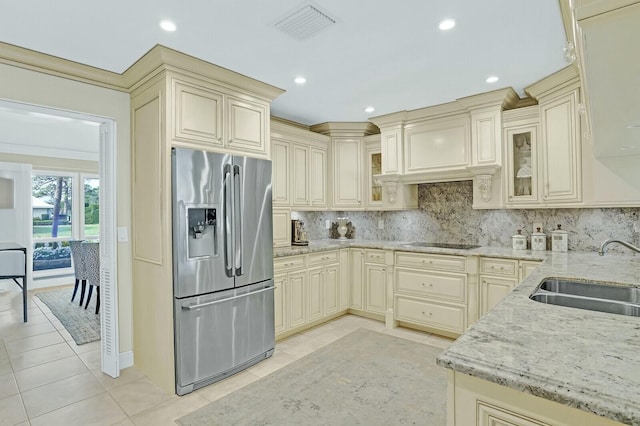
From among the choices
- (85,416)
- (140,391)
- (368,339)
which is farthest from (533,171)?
(85,416)

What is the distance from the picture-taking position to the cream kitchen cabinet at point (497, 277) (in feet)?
10.5

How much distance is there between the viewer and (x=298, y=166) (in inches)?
169

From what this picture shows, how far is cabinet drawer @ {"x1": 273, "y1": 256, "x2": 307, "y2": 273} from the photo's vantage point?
11.5 ft

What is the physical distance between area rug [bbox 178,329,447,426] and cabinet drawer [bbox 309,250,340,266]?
98cm

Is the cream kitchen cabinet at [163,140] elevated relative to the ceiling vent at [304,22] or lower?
lower

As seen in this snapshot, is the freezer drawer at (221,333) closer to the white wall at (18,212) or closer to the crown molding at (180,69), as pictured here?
the crown molding at (180,69)

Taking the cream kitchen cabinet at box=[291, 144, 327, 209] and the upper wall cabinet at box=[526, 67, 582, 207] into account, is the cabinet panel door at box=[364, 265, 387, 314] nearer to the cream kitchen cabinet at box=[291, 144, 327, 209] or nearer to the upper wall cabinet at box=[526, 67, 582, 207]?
the cream kitchen cabinet at box=[291, 144, 327, 209]

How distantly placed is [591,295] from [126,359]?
11.6ft

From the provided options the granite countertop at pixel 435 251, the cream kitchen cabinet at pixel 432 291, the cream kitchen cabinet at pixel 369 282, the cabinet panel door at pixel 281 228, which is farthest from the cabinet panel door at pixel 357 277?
the cabinet panel door at pixel 281 228

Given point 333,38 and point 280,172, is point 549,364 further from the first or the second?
point 280,172

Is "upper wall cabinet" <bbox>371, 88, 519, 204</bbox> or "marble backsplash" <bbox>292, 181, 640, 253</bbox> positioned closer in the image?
"marble backsplash" <bbox>292, 181, 640, 253</bbox>

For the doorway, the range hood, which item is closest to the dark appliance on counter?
the doorway

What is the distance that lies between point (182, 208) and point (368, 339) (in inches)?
92.0

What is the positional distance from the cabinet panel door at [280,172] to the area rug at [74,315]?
249 centimetres
